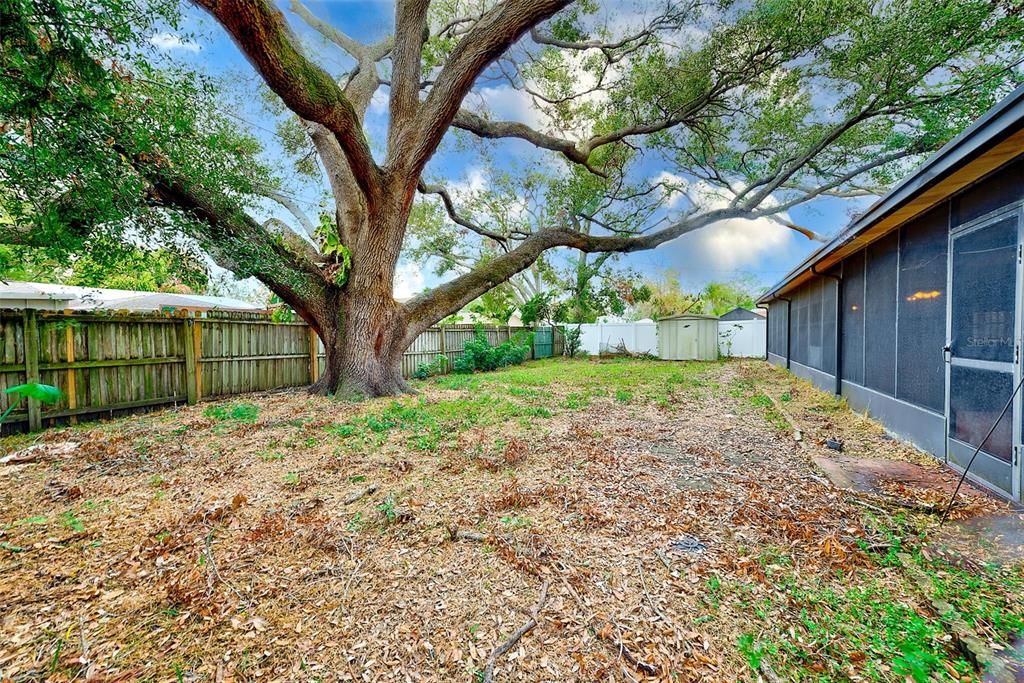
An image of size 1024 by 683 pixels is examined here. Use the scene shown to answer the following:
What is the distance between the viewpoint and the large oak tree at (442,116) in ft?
12.5

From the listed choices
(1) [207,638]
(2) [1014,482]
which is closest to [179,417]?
(1) [207,638]

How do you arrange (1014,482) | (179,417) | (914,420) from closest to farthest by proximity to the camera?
(1014,482) < (914,420) < (179,417)

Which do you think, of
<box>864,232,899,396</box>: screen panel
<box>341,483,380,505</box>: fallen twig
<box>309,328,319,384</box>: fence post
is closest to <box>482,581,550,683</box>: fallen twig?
<box>341,483,380,505</box>: fallen twig

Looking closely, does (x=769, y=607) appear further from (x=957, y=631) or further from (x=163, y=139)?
(x=163, y=139)

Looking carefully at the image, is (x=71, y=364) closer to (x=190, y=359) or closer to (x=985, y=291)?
(x=190, y=359)

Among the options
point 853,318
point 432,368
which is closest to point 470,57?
point 853,318

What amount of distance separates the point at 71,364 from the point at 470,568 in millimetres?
5929

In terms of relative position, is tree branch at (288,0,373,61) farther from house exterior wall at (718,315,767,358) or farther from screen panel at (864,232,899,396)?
house exterior wall at (718,315,767,358)

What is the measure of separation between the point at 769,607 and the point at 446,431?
Result: 362 cm

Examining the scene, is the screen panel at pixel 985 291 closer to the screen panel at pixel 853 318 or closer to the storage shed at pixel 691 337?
the screen panel at pixel 853 318

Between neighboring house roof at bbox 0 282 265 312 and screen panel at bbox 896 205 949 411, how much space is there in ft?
31.3

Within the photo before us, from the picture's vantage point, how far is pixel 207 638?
1641 mm

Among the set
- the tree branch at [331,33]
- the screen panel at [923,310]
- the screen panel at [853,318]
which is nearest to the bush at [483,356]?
the tree branch at [331,33]

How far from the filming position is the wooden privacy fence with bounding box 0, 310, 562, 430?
4.57 m
